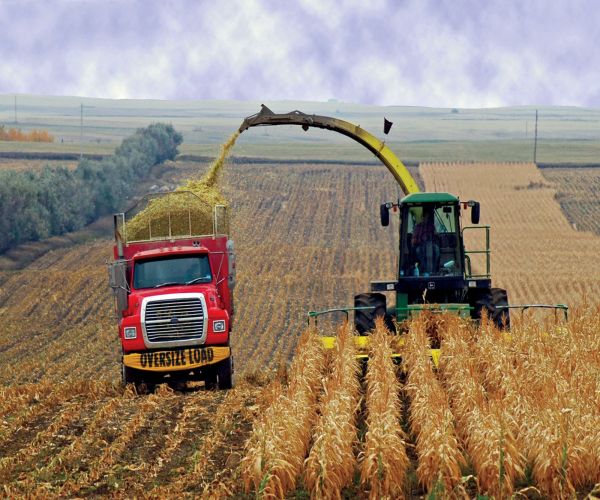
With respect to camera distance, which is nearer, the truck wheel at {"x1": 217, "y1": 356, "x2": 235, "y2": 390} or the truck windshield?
the truck wheel at {"x1": 217, "y1": 356, "x2": 235, "y2": 390}

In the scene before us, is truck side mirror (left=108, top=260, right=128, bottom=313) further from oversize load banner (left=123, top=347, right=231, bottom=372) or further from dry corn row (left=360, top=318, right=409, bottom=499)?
dry corn row (left=360, top=318, right=409, bottom=499)

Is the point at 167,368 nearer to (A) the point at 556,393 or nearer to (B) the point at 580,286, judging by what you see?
(A) the point at 556,393

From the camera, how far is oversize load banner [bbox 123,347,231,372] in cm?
2081

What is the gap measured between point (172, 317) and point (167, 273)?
1.15m

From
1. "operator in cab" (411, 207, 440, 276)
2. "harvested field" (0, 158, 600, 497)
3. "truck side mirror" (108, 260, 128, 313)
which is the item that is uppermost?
"operator in cab" (411, 207, 440, 276)

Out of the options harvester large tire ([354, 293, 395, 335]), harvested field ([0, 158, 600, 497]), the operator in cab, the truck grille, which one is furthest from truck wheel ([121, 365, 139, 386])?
the operator in cab

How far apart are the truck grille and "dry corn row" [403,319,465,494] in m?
5.11

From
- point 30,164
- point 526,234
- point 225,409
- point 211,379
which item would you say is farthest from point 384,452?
point 30,164

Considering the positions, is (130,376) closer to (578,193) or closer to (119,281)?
(119,281)

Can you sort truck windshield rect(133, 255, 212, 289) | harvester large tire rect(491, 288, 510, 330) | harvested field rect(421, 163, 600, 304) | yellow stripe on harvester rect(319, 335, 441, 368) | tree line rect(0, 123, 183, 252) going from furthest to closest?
tree line rect(0, 123, 183, 252), harvested field rect(421, 163, 600, 304), truck windshield rect(133, 255, 212, 289), harvester large tire rect(491, 288, 510, 330), yellow stripe on harvester rect(319, 335, 441, 368)

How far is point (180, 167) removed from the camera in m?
91.0

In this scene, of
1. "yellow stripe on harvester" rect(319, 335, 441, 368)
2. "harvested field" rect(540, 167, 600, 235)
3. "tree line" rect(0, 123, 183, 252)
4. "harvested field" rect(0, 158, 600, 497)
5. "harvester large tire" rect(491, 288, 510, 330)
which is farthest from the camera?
"harvested field" rect(540, 167, 600, 235)

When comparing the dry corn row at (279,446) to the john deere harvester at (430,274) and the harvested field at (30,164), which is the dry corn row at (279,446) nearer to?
the john deere harvester at (430,274)

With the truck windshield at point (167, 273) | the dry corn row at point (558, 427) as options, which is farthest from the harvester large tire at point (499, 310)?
the truck windshield at point (167, 273)
